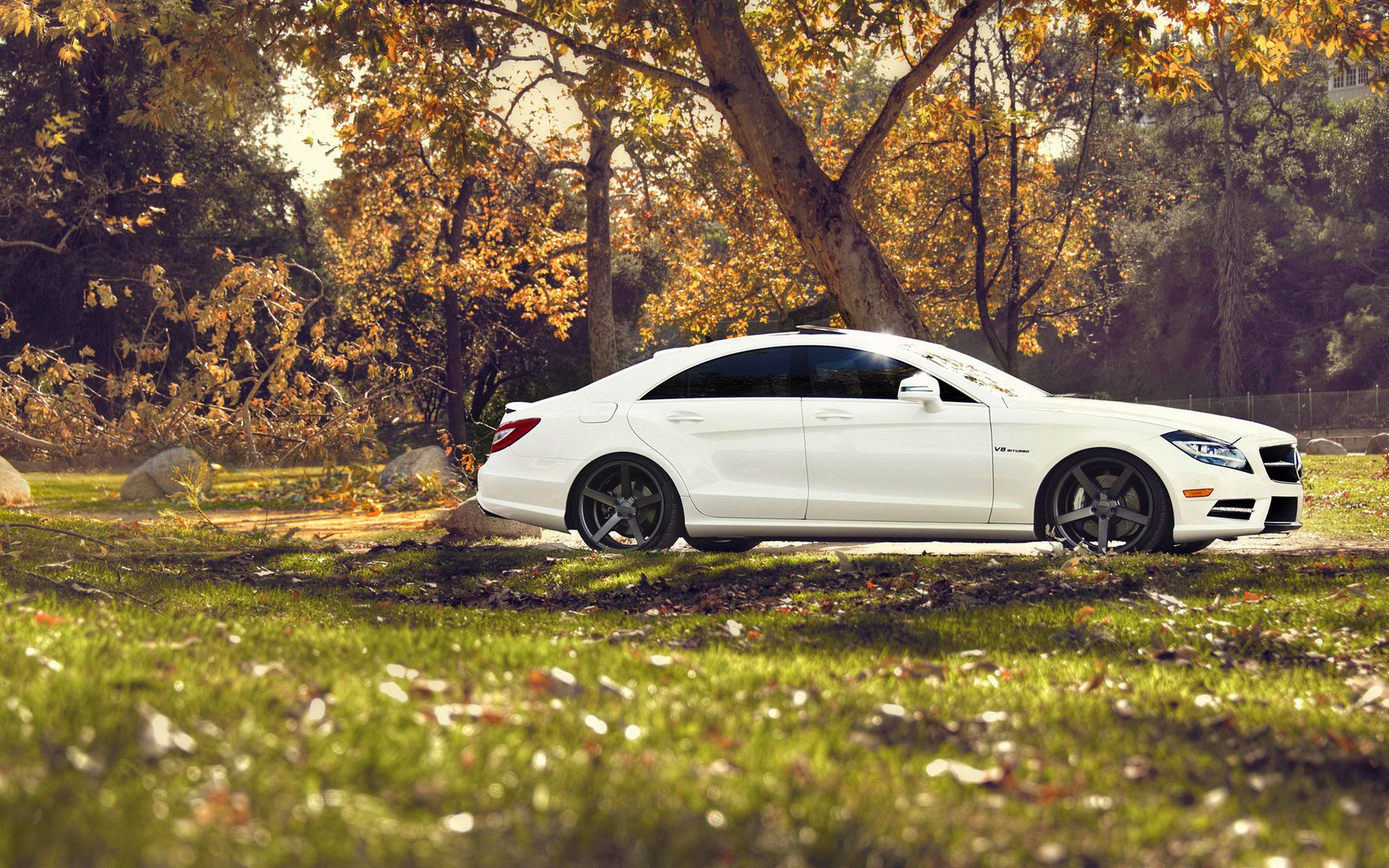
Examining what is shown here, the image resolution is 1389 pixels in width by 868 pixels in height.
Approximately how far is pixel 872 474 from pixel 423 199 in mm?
21711

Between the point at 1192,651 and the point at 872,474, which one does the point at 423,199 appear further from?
the point at 1192,651

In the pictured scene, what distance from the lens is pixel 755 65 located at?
14203 mm

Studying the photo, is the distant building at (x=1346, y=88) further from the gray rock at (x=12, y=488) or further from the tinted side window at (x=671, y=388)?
the gray rock at (x=12, y=488)

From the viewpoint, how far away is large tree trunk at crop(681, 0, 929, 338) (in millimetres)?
14094

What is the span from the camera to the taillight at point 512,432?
1044 centimetres

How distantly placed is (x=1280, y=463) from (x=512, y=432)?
6.11 metres

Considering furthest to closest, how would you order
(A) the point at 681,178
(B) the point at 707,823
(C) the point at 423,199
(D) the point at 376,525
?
(C) the point at 423,199 < (A) the point at 681,178 < (D) the point at 376,525 < (B) the point at 707,823

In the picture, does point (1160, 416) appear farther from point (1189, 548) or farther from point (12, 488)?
point (12, 488)

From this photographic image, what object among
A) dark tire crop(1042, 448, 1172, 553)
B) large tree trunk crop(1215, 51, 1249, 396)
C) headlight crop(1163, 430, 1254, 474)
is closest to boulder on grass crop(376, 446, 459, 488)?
dark tire crop(1042, 448, 1172, 553)

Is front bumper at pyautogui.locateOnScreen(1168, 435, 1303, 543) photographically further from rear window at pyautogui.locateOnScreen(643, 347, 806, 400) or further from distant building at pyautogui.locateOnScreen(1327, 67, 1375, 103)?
distant building at pyautogui.locateOnScreen(1327, 67, 1375, 103)

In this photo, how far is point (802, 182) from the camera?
46.4 feet

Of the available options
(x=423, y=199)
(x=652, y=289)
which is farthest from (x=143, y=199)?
(x=652, y=289)

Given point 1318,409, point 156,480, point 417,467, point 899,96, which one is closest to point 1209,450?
point 899,96

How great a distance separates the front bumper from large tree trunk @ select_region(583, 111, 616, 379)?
49.5 ft
